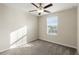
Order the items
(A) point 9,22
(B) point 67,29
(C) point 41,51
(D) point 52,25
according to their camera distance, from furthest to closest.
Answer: (D) point 52,25 → (B) point 67,29 → (A) point 9,22 → (C) point 41,51

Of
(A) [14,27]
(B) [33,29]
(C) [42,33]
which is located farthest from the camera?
(C) [42,33]

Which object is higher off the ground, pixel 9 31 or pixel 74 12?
pixel 74 12

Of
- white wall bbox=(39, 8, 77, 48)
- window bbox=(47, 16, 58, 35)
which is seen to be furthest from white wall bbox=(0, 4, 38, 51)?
white wall bbox=(39, 8, 77, 48)

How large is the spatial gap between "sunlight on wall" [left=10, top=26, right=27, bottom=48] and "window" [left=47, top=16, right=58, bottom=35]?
1760 mm

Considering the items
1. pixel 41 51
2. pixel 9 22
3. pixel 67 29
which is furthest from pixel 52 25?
pixel 9 22

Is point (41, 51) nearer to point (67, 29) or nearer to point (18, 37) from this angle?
point (18, 37)

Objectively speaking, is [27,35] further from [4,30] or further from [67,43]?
[67,43]

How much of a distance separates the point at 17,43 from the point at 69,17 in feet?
10.5

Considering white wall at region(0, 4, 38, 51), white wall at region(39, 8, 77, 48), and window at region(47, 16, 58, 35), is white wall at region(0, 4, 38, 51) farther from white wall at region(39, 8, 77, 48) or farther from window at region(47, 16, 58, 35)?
white wall at region(39, 8, 77, 48)

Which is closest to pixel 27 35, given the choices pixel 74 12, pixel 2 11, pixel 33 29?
pixel 33 29

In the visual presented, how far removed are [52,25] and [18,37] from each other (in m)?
2.42

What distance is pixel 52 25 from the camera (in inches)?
193

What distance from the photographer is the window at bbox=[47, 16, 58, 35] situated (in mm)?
4624

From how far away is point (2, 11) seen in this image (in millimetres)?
3090
